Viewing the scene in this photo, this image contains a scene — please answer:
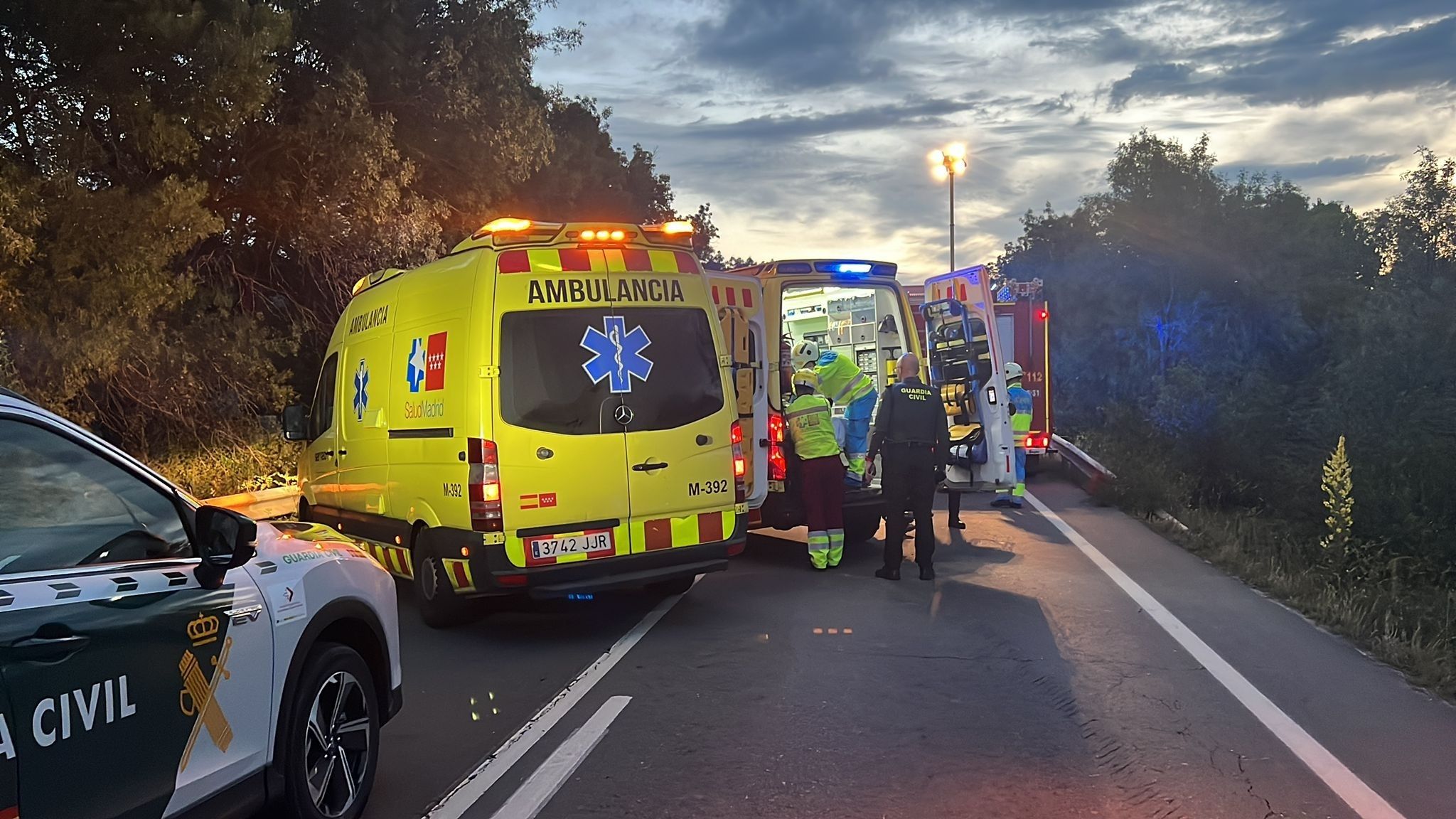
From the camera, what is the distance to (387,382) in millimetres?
8312

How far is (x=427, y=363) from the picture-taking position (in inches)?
303

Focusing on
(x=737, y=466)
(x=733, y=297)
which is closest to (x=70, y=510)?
(x=737, y=466)

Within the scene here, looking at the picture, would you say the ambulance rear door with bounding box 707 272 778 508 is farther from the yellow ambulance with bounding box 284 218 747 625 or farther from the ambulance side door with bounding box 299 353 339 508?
the ambulance side door with bounding box 299 353 339 508

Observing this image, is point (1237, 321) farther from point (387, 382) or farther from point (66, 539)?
point (66, 539)

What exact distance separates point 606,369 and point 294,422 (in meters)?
3.50

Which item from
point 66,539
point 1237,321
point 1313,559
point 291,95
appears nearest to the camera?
point 66,539

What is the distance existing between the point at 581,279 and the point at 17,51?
8702mm

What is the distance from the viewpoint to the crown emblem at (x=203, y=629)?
11.3 feet

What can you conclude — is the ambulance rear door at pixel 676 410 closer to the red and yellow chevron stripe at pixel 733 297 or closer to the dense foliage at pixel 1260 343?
the red and yellow chevron stripe at pixel 733 297

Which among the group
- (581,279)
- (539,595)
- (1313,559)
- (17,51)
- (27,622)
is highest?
(17,51)

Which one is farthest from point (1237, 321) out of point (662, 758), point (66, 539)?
point (66, 539)

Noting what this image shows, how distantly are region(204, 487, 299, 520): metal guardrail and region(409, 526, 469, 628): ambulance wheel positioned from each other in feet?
19.1

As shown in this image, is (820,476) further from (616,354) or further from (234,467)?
(234,467)

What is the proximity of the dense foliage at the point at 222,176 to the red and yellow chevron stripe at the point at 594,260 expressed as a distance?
5.94 metres
